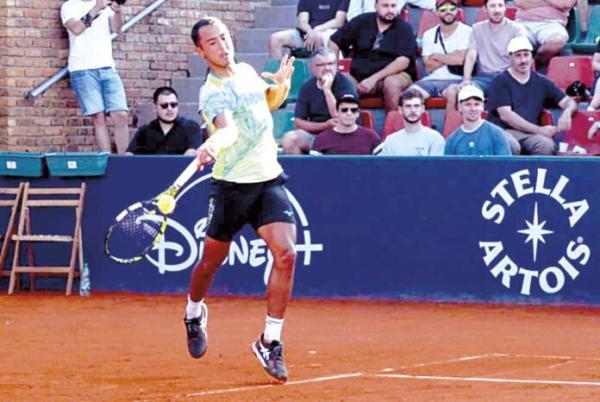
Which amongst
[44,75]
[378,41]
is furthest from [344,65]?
[44,75]

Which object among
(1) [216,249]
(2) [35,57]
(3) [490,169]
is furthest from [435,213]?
(2) [35,57]

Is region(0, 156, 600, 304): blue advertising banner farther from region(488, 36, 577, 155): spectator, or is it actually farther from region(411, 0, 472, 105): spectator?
region(411, 0, 472, 105): spectator

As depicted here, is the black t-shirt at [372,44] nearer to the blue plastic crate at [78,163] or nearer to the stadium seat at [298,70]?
the stadium seat at [298,70]

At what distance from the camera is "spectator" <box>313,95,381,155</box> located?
15.0 metres

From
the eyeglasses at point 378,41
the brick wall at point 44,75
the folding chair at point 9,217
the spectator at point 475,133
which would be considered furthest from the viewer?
the brick wall at point 44,75

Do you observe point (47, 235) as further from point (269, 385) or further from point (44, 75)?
point (269, 385)

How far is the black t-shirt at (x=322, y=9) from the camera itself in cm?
1800

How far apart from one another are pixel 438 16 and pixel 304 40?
6.03 feet

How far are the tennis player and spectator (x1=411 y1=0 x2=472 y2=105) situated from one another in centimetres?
718

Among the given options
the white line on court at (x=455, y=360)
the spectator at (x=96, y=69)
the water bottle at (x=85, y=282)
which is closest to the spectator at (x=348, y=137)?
the water bottle at (x=85, y=282)

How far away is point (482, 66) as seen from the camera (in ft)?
52.7

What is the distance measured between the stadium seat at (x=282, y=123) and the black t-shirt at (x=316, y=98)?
3.82 ft

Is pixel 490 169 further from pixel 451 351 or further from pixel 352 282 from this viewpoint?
pixel 451 351

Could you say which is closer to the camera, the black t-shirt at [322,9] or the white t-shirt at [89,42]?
the white t-shirt at [89,42]
